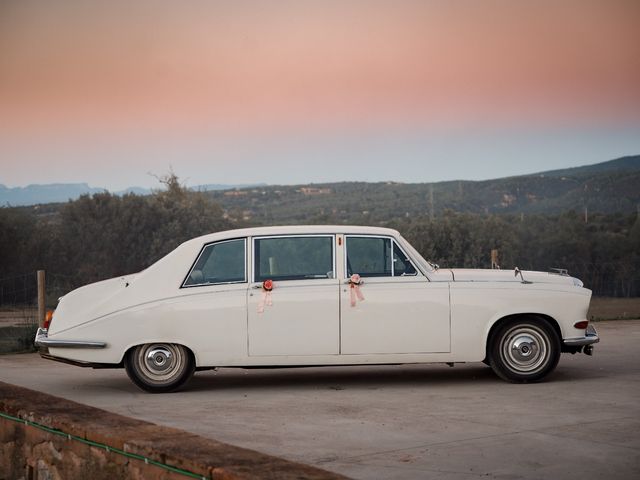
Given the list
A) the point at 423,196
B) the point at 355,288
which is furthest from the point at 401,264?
the point at 423,196

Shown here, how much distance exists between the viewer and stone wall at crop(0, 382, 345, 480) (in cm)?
570

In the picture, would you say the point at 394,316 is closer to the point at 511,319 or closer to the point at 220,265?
the point at 511,319

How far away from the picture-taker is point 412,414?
972 cm

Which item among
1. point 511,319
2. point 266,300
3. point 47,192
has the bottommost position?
point 511,319

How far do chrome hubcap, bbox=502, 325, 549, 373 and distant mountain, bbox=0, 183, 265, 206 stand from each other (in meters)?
40.8

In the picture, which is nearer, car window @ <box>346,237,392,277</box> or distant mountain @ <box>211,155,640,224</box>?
car window @ <box>346,237,392,277</box>

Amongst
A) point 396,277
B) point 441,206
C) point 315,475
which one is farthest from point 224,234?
point 441,206

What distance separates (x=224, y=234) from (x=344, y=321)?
1641 mm

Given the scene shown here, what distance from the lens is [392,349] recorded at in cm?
1123

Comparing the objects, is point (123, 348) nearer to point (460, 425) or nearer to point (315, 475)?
point (460, 425)

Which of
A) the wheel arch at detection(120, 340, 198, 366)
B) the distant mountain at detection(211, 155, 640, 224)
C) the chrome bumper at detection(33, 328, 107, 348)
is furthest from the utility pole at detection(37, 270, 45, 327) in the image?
the distant mountain at detection(211, 155, 640, 224)

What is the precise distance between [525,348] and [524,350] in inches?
0.9

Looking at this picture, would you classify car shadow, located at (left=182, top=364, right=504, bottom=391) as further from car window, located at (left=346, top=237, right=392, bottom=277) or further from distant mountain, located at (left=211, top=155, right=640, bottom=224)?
distant mountain, located at (left=211, top=155, right=640, bottom=224)

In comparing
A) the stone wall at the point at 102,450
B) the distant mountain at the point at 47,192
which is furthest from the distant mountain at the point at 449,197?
the stone wall at the point at 102,450
